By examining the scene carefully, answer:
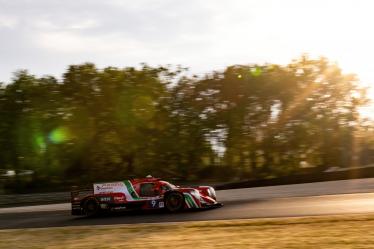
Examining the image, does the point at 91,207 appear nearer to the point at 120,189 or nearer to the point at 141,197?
the point at 120,189

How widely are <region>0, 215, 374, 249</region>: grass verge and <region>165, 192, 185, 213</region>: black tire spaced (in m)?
3.10

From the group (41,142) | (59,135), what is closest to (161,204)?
(59,135)

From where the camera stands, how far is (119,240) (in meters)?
11.8

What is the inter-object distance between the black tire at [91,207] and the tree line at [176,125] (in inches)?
886

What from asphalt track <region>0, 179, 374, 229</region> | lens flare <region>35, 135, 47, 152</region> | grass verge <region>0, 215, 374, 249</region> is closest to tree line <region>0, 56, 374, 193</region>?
lens flare <region>35, 135, 47, 152</region>

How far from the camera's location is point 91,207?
1852 cm

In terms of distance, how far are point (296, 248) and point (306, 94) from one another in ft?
116

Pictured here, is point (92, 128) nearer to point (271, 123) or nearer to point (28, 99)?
point (28, 99)

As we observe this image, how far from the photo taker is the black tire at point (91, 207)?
18469mm

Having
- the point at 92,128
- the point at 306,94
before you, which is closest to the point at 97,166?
the point at 92,128

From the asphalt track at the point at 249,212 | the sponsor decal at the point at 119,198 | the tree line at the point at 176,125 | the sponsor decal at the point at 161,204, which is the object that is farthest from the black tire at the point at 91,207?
the tree line at the point at 176,125

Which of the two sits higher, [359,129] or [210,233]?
[359,129]

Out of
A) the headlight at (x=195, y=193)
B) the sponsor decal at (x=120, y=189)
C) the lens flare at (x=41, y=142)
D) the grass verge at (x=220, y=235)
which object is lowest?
the grass verge at (x=220, y=235)

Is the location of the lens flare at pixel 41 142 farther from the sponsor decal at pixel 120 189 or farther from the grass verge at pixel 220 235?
the grass verge at pixel 220 235
